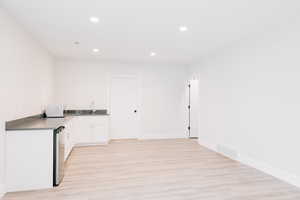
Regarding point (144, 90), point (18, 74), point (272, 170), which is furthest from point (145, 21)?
point (144, 90)

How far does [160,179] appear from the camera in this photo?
2.88 metres

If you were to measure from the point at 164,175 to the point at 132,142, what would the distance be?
8.57 feet

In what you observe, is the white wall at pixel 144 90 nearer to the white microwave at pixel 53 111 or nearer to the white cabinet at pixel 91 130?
the white cabinet at pixel 91 130

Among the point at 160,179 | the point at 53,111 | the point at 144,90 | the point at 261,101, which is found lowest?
the point at 160,179

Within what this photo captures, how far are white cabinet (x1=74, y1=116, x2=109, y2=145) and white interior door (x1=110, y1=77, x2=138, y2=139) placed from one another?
2.37ft

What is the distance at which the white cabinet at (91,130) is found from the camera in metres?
4.96

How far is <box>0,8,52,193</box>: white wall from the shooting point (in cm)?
242

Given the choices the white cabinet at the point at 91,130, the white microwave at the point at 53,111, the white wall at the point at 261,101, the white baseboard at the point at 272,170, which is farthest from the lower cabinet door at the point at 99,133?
the white baseboard at the point at 272,170

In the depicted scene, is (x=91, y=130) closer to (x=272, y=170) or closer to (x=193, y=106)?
(x=193, y=106)

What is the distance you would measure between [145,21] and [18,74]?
7.01 feet

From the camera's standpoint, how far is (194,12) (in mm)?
2600

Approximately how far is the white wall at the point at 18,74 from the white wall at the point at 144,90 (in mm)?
1345

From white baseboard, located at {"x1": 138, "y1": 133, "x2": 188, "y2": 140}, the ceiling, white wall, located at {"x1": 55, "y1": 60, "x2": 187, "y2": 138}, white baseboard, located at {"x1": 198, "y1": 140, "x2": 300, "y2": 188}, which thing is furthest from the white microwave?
white baseboard, located at {"x1": 198, "y1": 140, "x2": 300, "y2": 188}

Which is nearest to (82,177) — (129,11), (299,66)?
(129,11)
